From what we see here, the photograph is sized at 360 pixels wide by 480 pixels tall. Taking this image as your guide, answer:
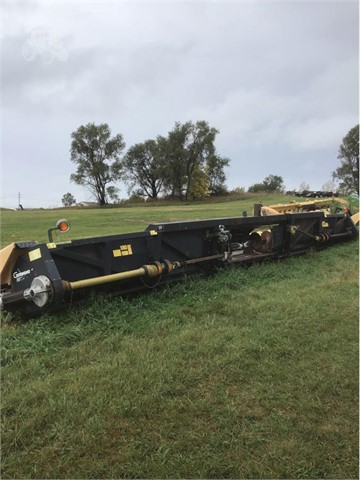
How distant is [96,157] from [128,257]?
194 feet

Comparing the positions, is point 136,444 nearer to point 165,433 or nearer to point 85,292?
point 165,433

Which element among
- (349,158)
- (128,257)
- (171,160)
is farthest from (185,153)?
(128,257)

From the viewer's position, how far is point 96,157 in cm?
6106

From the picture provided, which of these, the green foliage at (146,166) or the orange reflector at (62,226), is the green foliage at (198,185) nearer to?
the green foliage at (146,166)

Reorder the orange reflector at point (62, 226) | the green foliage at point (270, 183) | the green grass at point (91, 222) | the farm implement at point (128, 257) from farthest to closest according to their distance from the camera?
the green foliage at point (270, 183) → the green grass at point (91, 222) → the orange reflector at point (62, 226) → the farm implement at point (128, 257)

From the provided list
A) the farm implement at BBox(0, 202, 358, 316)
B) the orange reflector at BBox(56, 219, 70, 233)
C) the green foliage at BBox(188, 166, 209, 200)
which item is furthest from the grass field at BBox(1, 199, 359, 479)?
the green foliage at BBox(188, 166, 209, 200)

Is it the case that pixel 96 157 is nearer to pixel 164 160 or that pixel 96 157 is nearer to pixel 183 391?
pixel 164 160

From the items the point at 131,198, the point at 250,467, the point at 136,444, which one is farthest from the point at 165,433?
the point at 131,198

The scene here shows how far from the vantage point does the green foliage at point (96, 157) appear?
59906 millimetres

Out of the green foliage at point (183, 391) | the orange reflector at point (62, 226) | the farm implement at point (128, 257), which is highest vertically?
the orange reflector at point (62, 226)

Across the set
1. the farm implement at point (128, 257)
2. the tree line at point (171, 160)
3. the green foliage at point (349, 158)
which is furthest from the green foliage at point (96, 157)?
the farm implement at point (128, 257)

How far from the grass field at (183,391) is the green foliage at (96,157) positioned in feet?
187

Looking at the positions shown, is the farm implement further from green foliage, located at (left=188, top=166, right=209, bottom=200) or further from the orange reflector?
green foliage, located at (left=188, top=166, right=209, bottom=200)

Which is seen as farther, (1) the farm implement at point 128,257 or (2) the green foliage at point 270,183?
(2) the green foliage at point 270,183
